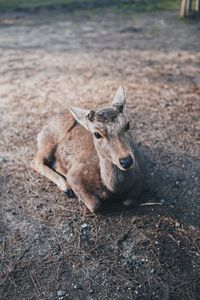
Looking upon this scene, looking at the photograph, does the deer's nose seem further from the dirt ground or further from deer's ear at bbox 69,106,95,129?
the dirt ground

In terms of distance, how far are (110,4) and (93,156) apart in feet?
31.6

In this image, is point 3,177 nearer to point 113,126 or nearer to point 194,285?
point 113,126

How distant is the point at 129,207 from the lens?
17.7 ft

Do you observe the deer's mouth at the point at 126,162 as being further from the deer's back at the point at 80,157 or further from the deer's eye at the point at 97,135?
the deer's back at the point at 80,157

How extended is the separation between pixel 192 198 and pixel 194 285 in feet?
4.57

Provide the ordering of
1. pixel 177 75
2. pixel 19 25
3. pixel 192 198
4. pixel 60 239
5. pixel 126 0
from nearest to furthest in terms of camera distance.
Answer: pixel 60 239 < pixel 192 198 < pixel 177 75 < pixel 19 25 < pixel 126 0

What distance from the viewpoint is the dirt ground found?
15.0ft

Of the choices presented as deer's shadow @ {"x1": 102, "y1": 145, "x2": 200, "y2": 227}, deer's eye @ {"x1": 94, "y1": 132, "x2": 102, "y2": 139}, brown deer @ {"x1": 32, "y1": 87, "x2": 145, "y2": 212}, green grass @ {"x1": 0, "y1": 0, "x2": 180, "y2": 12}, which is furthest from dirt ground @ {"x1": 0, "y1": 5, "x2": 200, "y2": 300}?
green grass @ {"x1": 0, "y1": 0, "x2": 180, "y2": 12}

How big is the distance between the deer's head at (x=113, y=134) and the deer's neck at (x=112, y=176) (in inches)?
7.3

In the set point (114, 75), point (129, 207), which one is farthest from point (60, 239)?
point (114, 75)

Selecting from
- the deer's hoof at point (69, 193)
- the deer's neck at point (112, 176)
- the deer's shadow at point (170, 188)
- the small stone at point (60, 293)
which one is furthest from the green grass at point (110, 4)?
the small stone at point (60, 293)

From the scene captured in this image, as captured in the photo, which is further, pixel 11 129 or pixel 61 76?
pixel 61 76

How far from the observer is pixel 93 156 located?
5.56 m

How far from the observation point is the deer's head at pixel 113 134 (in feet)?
15.1
